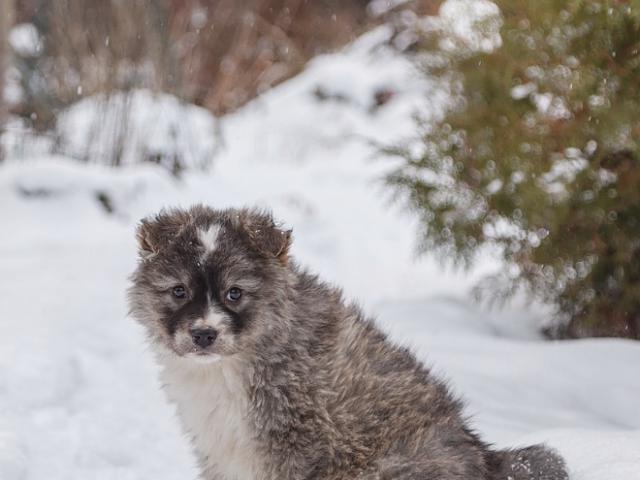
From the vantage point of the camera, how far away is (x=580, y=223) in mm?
6387

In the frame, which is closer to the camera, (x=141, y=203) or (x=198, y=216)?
(x=198, y=216)

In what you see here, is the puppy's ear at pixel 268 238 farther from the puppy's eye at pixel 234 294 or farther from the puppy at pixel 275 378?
the puppy's eye at pixel 234 294

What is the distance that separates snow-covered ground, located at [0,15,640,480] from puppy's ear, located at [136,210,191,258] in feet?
4.09

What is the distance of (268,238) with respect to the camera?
3623mm

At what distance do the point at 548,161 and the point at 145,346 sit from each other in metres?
2.89

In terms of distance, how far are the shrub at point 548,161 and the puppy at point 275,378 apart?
2683 mm

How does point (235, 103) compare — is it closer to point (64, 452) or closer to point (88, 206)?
point (88, 206)

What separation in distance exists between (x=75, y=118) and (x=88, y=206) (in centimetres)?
195

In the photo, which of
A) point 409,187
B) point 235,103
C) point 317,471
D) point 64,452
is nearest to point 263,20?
point 235,103

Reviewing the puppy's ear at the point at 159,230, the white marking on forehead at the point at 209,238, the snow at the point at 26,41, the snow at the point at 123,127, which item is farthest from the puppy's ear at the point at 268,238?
the snow at the point at 26,41

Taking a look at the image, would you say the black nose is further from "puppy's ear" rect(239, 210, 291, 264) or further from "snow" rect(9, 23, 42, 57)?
"snow" rect(9, 23, 42, 57)

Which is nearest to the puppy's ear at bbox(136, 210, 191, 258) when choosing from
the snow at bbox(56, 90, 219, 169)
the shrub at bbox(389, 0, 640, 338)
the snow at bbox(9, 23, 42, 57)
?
the shrub at bbox(389, 0, 640, 338)

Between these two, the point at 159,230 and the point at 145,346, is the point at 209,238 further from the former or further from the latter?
the point at 145,346

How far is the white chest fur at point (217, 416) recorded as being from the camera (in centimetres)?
351
